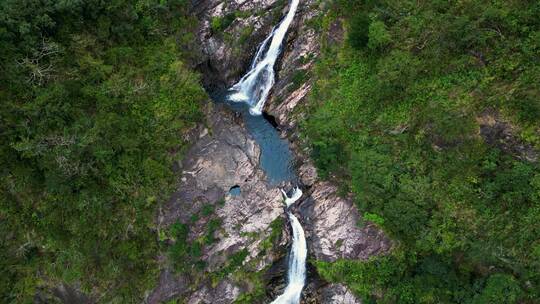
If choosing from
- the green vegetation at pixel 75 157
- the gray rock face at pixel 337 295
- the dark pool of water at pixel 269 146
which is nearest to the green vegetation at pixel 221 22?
the dark pool of water at pixel 269 146

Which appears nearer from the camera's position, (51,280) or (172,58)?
(51,280)

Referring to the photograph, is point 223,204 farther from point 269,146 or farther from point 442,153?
point 442,153

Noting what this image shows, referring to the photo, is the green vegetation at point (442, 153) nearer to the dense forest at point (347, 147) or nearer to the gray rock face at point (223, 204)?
the dense forest at point (347, 147)

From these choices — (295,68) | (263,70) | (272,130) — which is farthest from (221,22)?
(272,130)

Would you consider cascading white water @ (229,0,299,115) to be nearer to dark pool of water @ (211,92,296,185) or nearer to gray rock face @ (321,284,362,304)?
dark pool of water @ (211,92,296,185)

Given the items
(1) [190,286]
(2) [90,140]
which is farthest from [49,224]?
(1) [190,286]

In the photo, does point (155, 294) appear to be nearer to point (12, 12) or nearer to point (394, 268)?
point (394, 268)
